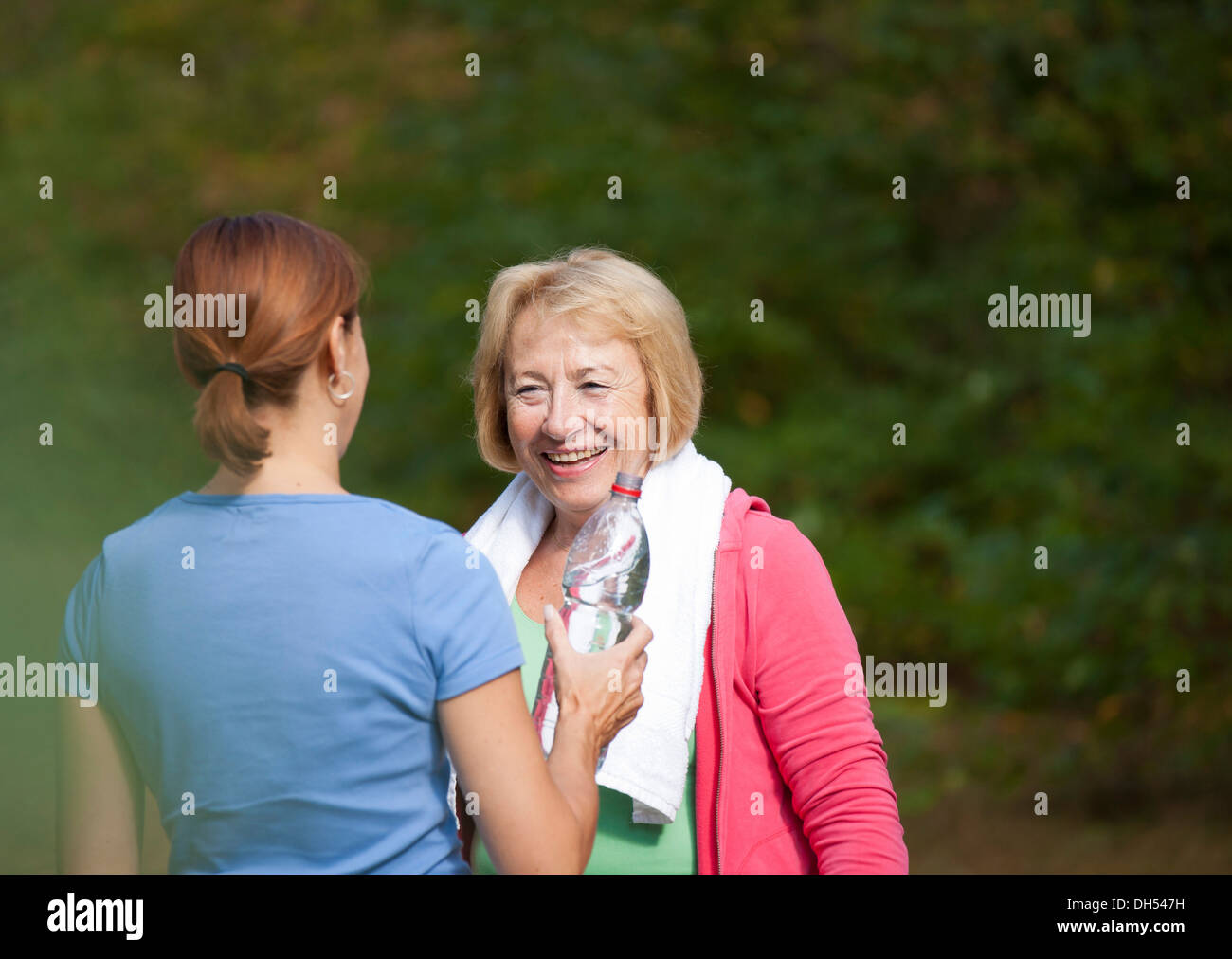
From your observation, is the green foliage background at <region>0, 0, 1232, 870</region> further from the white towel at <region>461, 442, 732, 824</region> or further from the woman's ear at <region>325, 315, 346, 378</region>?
the woman's ear at <region>325, 315, 346, 378</region>

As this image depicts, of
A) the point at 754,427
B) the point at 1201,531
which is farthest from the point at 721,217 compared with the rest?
the point at 1201,531

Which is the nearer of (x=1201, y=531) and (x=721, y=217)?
(x=1201, y=531)

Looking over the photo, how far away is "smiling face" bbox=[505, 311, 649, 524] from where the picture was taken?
2412 mm

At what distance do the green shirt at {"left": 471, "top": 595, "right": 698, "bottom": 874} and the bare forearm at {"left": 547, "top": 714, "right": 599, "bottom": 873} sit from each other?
1.26ft

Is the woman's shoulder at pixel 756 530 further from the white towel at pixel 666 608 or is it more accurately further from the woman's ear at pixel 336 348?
the woman's ear at pixel 336 348

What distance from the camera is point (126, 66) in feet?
34.7

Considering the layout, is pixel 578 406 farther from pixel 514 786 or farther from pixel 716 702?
pixel 514 786

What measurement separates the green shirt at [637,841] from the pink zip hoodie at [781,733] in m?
0.04

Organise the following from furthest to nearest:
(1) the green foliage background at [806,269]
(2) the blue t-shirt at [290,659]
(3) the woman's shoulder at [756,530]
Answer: (1) the green foliage background at [806,269], (3) the woman's shoulder at [756,530], (2) the blue t-shirt at [290,659]

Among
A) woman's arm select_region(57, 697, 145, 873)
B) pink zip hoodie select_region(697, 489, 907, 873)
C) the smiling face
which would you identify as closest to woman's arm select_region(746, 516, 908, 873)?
pink zip hoodie select_region(697, 489, 907, 873)

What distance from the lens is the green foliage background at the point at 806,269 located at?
5.96m

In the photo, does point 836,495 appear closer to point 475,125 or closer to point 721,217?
point 721,217

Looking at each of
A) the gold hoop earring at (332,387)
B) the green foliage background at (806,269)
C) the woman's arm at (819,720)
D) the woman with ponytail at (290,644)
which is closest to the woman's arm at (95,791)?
the woman with ponytail at (290,644)
